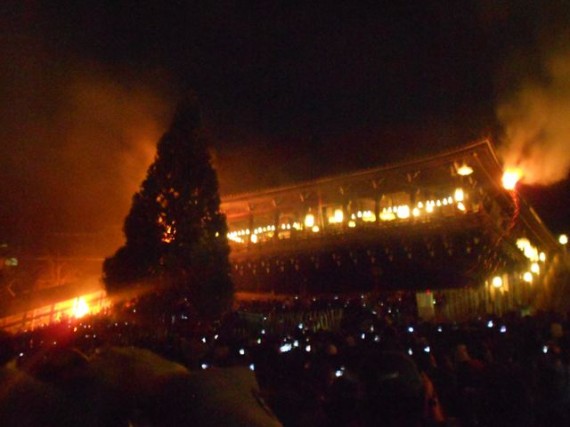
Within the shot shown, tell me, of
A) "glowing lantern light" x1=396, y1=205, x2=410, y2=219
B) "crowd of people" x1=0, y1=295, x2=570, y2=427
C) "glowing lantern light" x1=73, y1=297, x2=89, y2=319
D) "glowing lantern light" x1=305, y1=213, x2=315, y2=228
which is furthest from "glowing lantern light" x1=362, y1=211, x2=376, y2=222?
"glowing lantern light" x1=73, y1=297, x2=89, y2=319

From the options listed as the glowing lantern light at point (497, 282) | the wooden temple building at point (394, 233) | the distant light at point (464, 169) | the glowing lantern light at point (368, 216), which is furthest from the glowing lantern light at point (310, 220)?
the glowing lantern light at point (497, 282)

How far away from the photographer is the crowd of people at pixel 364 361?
274 cm

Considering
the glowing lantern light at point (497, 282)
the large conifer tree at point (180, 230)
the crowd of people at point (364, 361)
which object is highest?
the large conifer tree at point (180, 230)

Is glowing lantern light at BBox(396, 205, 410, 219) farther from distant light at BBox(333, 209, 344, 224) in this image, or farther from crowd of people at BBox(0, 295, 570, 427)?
crowd of people at BBox(0, 295, 570, 427)

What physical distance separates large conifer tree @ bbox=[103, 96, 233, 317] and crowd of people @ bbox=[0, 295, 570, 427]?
1.98ft

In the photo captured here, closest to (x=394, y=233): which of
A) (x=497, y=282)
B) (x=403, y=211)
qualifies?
(x=403, y=211)

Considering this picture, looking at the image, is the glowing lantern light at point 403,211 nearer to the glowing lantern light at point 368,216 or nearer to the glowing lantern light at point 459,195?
the glowing lantern light at point 368,216

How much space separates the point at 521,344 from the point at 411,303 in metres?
7.24

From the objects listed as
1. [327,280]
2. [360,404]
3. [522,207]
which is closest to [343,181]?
[327,280]

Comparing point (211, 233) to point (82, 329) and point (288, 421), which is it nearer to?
point (82, 329)

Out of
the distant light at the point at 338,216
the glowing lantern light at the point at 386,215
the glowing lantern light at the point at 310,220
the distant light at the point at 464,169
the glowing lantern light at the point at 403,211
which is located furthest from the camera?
the glowing lantern light at the point at 310,220

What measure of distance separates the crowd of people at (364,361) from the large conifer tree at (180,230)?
0.60 m

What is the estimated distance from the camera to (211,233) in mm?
8945

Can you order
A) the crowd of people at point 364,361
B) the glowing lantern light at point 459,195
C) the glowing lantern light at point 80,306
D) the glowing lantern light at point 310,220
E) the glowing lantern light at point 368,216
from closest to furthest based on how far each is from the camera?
the crowd of people at point 364,361 < the glowing lantern light at point 459,195 < the glowing lantern light at point 80,306 < the glowing lantern light at point 368,216 < the glowing lantern light at point 310,220
